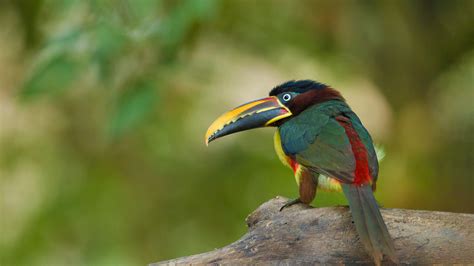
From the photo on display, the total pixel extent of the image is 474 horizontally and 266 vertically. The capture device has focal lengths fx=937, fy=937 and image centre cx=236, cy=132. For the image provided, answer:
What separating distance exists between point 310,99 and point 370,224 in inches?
33.9

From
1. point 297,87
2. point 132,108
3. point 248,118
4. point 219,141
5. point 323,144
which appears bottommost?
point 323,144

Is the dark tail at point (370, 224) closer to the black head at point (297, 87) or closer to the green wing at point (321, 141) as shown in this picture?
the green wing at point (321, 141)

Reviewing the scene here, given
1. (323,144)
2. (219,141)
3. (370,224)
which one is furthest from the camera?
(219,141)

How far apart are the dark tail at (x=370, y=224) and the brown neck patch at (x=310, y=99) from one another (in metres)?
0.63

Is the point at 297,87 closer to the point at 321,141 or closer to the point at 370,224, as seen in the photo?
the point at 321,141

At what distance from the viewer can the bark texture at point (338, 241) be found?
10.7 ft

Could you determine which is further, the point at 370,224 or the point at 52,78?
the point at 52,78

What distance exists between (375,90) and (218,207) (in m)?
1.39

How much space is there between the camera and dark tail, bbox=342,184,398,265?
3100 mm

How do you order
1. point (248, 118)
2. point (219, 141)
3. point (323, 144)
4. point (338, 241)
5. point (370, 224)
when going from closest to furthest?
point (370, 224) → point (338, 241) → point (323, 144) → point (248, 118) → point (219, 141)

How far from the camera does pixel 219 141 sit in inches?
254

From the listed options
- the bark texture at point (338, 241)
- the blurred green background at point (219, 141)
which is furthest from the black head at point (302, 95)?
the blurred green background at point (219, 141)

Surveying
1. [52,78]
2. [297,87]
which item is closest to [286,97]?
A: [297,87]

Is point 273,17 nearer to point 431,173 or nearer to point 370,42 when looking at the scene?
point 370,42
